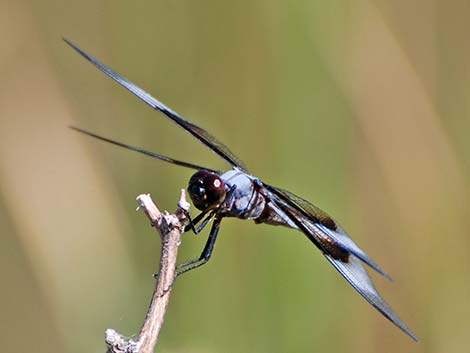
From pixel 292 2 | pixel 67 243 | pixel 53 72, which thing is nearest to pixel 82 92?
pixel 53 72

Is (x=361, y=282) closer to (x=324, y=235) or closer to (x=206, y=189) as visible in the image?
(x=324, y=235)

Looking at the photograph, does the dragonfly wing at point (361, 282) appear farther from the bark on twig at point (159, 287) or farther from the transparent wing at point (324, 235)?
the bark on twig at point (159, 287)

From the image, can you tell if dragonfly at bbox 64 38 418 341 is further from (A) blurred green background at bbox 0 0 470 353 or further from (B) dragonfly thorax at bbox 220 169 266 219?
(A) blurred green background at bbox 0 0 470 353

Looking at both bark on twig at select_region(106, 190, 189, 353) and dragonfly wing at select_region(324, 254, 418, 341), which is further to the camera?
dragonfly wing at select_region(324, 254, 418, 341)

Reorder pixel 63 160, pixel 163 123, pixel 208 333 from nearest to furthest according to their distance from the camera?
pixel 208 333 < pixel 63 160 < pixel 163 123

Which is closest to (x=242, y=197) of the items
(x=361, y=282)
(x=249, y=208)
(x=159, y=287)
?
(x=249, y=208)

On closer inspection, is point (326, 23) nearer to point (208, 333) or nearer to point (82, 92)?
point (82, 92)

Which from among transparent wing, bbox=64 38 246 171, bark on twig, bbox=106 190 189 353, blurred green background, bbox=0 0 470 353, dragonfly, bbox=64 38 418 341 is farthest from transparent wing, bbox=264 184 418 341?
bark on twig, bbox=106 190 189 353
